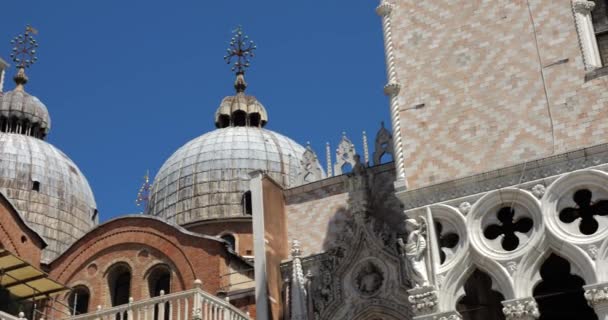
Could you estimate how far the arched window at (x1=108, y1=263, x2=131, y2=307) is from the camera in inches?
977

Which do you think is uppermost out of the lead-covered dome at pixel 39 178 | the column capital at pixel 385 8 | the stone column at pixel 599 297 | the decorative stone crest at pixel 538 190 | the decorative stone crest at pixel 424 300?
the lead-covered dome at pixel 39 178

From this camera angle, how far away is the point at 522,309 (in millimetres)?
12820

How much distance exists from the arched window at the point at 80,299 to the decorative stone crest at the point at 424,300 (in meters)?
13.3

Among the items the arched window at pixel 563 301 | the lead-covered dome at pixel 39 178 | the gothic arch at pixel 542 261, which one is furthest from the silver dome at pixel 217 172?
the gothic arch at pixel 542 261

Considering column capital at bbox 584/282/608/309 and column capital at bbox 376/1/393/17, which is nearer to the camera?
column capital at bbox 584/282/608/309

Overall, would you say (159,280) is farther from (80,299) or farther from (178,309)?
(178,309)

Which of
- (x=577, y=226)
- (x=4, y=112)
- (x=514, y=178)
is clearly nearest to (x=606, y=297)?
(x=577, y=226)

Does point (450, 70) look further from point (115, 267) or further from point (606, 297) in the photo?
point (115, 267)

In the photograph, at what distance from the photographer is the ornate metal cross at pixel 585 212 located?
13.4 m

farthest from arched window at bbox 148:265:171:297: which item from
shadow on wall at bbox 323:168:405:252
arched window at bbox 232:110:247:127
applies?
arched window at bbox 232:110:247:127

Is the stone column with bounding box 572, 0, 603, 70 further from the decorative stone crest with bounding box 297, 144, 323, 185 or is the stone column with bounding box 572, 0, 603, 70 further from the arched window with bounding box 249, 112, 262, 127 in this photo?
the arched window with bounding box 249, 112, 262, 127

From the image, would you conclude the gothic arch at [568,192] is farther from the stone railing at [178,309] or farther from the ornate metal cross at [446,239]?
the stone railing at [178,309]

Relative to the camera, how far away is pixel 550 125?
1378 centimetres

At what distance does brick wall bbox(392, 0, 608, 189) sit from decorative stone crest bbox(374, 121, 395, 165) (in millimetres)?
3739
